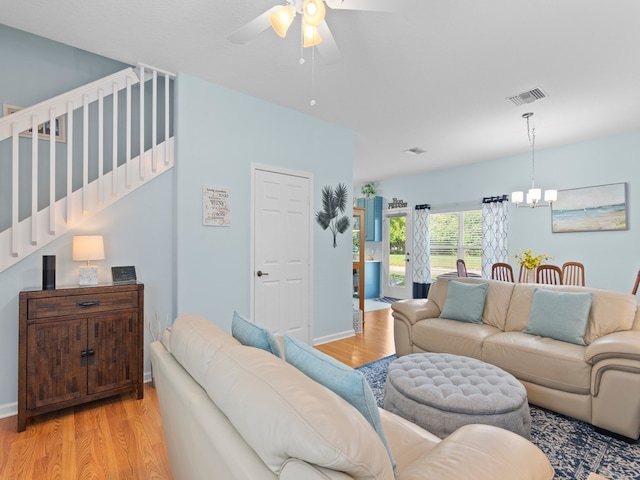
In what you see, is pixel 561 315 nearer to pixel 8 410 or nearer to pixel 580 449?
pixel 580 449

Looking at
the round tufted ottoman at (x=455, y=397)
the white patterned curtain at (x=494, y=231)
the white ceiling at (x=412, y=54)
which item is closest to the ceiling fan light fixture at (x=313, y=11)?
the white ceiling at (x=412, y=54)

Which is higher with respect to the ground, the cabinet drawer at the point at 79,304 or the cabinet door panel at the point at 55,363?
the cabinet drawer at the point at 79,304

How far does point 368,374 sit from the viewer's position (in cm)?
319

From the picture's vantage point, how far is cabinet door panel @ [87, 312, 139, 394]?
8.18 feet

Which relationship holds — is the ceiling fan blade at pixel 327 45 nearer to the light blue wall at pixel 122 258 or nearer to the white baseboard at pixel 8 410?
the light blue wall at pixel 122 258

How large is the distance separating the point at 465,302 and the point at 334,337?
5.71 ft

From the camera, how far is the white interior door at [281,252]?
142 inches

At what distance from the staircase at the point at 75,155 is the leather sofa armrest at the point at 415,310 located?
2696 millimetres

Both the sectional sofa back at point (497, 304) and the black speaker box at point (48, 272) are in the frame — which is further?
the sectional sofa back at point (497, 304)

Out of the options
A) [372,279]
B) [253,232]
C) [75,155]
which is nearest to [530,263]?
[253,232]

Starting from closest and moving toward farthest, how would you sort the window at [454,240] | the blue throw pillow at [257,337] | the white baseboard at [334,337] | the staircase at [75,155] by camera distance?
the blue throw pillow at [257,337] < the staircase at [75,155] < the white baseboard at [334,337] < the window at [454,240]

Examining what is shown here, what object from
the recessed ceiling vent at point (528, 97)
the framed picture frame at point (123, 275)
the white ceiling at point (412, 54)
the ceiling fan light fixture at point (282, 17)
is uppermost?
the white ceiling at point (412, 54)

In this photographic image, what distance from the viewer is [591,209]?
4.81 m

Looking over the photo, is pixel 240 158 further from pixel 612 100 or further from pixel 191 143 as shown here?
pixel 612 100
